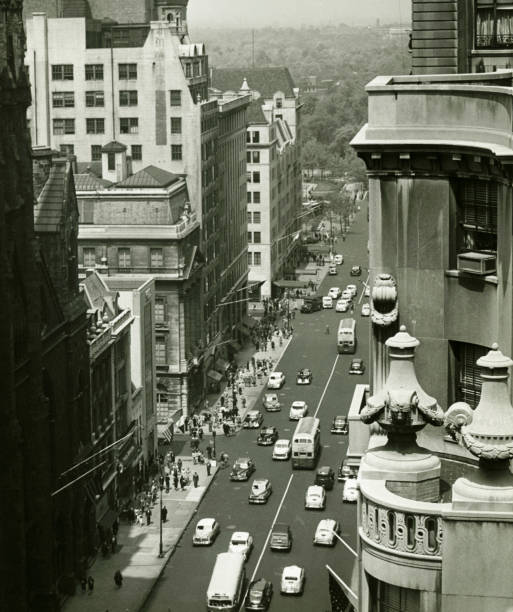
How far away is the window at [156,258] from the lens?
12531 centimetres

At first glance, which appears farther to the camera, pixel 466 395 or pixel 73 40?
pixel 73 40

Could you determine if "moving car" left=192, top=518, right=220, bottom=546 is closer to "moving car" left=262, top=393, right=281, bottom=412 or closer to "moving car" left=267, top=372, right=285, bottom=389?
"moving car" left=262, top=393, right=281, bottom=412

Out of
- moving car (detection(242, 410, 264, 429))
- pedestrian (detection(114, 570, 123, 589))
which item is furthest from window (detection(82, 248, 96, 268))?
pedestrian (detection(114, 570, 123, 589))

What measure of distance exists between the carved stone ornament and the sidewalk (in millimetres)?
57463

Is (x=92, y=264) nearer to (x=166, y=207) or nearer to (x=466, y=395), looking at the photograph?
(x=166, y=207)

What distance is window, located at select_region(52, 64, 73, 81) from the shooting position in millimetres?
139250

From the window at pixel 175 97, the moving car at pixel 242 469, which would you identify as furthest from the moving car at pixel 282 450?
the window at pixel 175 97

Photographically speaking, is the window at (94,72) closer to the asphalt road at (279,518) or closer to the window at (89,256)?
the window at (89,256)

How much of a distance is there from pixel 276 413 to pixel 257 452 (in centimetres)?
1382

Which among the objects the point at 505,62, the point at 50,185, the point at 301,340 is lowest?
the point at 301,340

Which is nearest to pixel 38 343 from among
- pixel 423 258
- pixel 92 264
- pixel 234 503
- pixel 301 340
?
pixel 234 503

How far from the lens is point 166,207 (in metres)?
126

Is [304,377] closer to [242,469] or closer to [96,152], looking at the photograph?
[96,152]

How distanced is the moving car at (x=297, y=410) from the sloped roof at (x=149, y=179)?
19.8 meters
